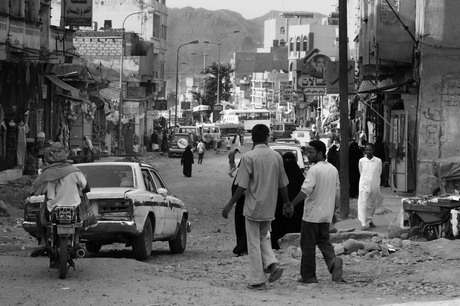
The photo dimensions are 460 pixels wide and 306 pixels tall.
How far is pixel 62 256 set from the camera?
11.8 meters

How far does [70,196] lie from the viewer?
39.4 ft

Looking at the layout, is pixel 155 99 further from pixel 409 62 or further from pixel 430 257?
pixel 430 257

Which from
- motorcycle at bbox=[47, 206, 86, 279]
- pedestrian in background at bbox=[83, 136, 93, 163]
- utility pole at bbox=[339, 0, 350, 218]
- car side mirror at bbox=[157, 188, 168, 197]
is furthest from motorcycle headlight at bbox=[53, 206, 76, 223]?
pedestrian in background at bbox=[83, 136, 93, 163]

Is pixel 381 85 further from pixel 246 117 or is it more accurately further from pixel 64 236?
pixel 246 117

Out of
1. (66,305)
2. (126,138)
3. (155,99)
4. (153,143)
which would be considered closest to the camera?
(66,305)

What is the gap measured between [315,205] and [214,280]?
166 cm

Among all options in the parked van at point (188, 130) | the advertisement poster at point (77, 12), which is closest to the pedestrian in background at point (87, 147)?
the advertisement poster at point (77, 12)

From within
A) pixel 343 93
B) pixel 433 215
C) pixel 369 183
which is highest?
pixel 343 93

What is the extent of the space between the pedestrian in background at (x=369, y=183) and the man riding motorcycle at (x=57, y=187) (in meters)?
8.01

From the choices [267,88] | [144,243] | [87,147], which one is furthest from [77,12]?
[267,88]

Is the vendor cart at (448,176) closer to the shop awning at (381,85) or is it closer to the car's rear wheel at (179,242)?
the car's rear wheel at (179,242)

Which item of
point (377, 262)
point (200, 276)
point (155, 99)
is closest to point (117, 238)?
point (200, 276)

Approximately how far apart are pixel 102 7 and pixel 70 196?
81544 millimetres

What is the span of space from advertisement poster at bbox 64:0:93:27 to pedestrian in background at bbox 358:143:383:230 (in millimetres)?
23806
